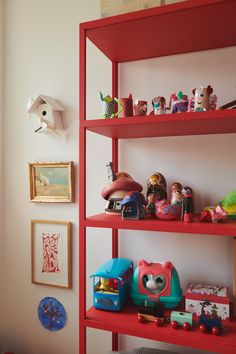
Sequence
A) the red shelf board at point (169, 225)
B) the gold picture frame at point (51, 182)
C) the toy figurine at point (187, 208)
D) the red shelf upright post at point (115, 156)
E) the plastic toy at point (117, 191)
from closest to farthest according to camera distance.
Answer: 1. the red shelf board at point (169, 225)
2. the toy figurine at point (187, 208)
3. the plastic toy at point (117, 191)
4. the red shelf upright post at point (115, 156)
5. the gold picture frame at point (51, 182)

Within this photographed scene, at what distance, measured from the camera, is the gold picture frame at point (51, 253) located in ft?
4.61

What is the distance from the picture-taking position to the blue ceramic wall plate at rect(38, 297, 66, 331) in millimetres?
1425

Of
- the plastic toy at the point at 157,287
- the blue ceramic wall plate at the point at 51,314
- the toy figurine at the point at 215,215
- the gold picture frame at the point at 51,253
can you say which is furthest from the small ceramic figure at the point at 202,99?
the blue ceramic wall plate at the point at 51,314

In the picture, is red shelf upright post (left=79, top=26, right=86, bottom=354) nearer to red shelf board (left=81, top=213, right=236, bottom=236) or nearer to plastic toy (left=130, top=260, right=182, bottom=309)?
red shelf board (left=81, top=213, right=236, bottom=236)

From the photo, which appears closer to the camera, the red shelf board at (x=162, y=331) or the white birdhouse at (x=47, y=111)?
the red shelf board at (x=162, y=331)

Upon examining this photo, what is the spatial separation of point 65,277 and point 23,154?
687 mm

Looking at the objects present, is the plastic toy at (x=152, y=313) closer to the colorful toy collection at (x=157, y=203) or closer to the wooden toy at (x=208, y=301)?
the wooden toy at (x=208, y=301)

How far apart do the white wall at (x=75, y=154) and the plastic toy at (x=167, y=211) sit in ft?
0.73

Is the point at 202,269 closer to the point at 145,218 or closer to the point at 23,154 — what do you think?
the point at 145,218

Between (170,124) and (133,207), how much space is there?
1.01ft

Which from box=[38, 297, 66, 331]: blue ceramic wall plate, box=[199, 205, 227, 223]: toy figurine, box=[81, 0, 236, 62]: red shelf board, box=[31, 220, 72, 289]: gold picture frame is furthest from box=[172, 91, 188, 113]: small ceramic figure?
box=[38, 297, 66, 331]: blue ceramic wall plate

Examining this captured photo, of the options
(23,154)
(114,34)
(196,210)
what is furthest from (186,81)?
(23,154)

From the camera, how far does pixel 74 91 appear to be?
1393 mm

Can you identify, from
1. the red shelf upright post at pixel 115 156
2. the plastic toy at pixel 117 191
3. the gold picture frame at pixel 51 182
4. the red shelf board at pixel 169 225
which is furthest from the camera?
the gold picture frame at pixel 51 182
